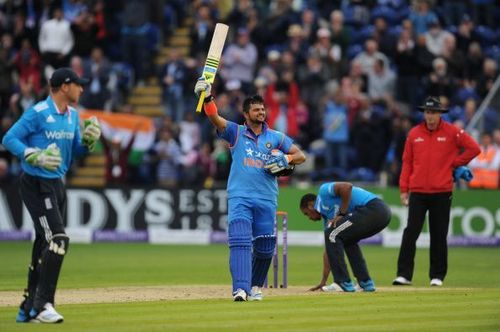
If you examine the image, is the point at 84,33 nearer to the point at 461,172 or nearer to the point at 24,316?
the point at 461,172

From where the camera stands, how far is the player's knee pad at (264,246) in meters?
14.0

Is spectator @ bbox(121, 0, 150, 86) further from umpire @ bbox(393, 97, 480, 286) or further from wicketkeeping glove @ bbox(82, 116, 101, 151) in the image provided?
wicketkeeping glove @ bbox(82, 116, 101, 151)

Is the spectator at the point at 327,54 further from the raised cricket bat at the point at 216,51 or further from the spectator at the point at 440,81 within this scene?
the raised cricket bat at the point at 216,51

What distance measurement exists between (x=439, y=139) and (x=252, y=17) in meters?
12.9

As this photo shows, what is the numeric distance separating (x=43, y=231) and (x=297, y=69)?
56.5 feet

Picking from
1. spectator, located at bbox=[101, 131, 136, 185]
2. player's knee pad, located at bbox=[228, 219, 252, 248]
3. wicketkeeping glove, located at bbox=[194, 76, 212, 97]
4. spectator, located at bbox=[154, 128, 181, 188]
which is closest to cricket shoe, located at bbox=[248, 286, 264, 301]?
player's knee pad, located at bbox=[228, 219, 252, 248]

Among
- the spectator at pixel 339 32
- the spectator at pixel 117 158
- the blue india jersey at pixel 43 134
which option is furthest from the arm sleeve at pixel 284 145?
the spectator at pixel 339 32

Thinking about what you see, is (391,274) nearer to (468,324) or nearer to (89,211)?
(468,324)

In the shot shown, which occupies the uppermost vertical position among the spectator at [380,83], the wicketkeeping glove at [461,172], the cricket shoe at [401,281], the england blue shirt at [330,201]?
the spectator at [380,83]

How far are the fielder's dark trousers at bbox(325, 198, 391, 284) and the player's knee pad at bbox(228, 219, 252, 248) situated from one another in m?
2.03

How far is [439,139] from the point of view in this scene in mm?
17375

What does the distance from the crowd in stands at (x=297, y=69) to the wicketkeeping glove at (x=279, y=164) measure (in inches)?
469

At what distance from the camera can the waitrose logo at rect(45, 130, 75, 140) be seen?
1166 centimetres

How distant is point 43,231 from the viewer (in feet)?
37.9
